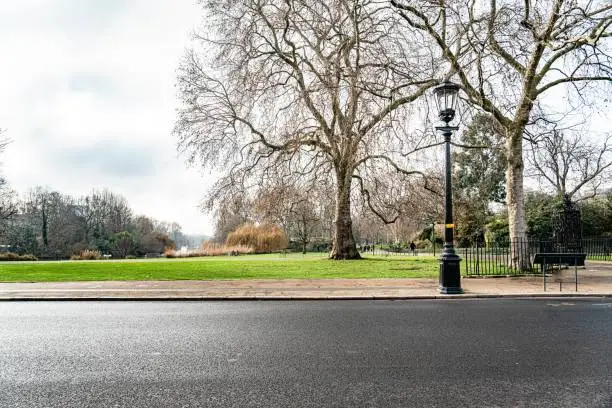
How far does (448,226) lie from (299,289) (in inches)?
184

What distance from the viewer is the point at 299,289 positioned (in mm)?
13352

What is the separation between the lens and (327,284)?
14.5m

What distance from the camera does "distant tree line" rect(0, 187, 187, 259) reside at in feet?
197

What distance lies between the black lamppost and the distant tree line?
51.9 meters

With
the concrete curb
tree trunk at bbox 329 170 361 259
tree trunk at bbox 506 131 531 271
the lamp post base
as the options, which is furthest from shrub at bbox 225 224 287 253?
the lamp post base

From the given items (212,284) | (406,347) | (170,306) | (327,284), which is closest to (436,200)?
(327,284)

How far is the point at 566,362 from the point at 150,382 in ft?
16.7

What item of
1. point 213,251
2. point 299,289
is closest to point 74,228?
point 213,251

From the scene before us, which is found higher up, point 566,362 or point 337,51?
point 337,51

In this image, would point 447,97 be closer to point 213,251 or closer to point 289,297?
point 289,297

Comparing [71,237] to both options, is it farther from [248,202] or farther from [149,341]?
Answer: [149,341]

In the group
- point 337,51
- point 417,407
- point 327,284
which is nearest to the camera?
point 417,407

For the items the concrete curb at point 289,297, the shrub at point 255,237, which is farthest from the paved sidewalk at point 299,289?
the shrub at point 255,237

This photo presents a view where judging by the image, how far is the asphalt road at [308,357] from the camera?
4.49 m
